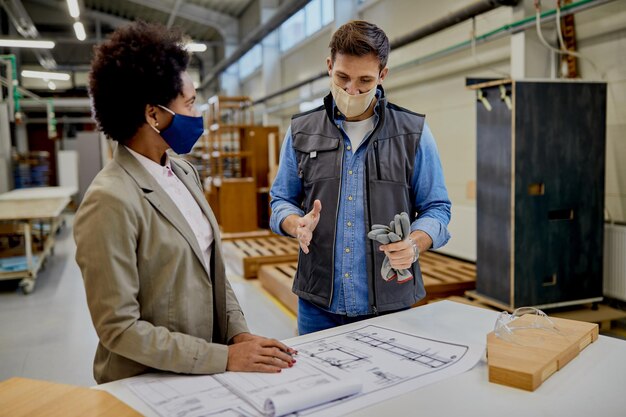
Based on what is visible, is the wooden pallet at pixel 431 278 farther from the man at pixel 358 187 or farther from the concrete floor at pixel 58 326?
the man at pixel 358 187

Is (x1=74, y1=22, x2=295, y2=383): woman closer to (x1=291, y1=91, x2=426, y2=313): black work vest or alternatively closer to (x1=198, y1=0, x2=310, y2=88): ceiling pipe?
(x1=291, y1=91, x2=426, y2=313): black work vest

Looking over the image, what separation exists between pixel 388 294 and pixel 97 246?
104 centimetres

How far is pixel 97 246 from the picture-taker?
1.21 meters

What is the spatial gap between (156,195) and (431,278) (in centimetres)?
402

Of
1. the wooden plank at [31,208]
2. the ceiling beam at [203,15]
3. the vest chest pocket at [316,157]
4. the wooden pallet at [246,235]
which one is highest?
the ceiling beam at [203,15]

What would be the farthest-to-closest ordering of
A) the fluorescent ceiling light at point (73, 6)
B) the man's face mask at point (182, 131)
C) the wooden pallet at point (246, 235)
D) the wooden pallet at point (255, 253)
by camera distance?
the fluorescent ceiling light at point (73, 6), the wooden pallet at point (246, 235), the wooden pallet at point (255, 253), the man's face mask at point (182, 131)

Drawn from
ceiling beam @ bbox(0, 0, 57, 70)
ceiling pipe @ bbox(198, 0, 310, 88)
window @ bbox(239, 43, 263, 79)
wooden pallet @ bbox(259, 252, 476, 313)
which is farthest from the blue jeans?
window @ bbox(239, 43, 263, 79)

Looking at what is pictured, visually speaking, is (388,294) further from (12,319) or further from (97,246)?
(12,319)

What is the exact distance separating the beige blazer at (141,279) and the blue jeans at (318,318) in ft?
1.82

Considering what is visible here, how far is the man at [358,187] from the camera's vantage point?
186 centimetres

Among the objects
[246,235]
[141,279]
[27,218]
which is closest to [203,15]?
[246,235]

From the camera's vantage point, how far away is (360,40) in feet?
5.85

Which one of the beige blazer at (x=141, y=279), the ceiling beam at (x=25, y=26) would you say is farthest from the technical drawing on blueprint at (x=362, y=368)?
the ceiling beam at (x=25, y=26)

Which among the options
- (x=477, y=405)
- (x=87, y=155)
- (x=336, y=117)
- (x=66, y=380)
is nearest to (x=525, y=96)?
(x=336, y=117)
